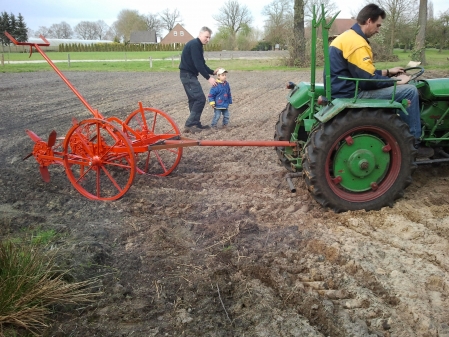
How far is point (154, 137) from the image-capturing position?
16.2 ft

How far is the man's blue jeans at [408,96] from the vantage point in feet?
13.5

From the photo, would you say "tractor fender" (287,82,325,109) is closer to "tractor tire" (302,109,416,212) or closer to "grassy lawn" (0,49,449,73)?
"tractor tire" (302,109,416,212)

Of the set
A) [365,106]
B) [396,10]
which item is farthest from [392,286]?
[396,10]

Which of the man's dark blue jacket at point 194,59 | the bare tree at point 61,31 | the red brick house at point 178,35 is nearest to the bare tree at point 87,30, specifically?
the bare tree at point 61,31

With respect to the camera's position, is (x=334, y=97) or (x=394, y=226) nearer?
(x=394, y=226)

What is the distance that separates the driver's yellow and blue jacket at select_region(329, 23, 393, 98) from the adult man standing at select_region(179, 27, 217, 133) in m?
3.93

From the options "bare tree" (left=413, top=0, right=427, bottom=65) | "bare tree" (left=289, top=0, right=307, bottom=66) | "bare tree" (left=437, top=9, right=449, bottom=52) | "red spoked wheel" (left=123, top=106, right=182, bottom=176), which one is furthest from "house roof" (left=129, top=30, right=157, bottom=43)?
"red spoked wheel" (left=123, top=106, right=182, bottom=176)

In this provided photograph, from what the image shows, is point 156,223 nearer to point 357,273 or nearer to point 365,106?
point 357,273

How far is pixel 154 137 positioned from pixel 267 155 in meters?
1.86

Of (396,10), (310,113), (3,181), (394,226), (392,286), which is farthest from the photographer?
(396,10)

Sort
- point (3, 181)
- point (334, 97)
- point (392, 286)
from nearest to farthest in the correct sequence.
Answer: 1. point (392, 286)
2. point (334, 97)
3. point (3, 181)

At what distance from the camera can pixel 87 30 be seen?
109 m

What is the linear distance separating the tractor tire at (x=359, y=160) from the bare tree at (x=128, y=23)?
86787mm

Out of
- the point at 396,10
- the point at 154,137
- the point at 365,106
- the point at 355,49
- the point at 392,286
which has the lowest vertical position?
the point at 392,286
